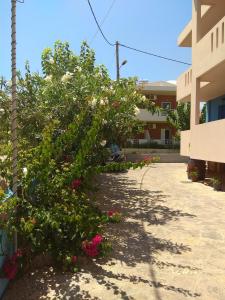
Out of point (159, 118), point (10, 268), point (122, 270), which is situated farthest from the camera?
point (159, 118)

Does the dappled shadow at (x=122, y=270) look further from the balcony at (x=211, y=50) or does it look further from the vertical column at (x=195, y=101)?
the vertical column at (x=195, y=101)

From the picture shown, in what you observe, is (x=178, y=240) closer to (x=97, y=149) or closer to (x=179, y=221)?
(x=179, y=221)

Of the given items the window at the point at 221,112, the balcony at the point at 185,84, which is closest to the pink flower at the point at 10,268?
the balcony at the point at 185,84

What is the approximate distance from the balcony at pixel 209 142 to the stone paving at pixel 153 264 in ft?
8.33

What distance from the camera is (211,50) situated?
42.4ft

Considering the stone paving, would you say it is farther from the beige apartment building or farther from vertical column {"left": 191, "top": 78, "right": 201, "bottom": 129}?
vertical column {"left": 191, "top": 78, "right": 201, "bottom": 129}

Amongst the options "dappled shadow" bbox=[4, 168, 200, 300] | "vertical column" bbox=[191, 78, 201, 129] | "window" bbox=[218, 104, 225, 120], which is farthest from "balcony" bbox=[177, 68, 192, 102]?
"dappled shadow" bbox=[4, 168, 200, 300]

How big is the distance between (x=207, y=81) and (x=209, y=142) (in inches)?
156

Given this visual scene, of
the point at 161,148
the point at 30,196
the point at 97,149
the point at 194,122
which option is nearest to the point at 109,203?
the point at 97,149

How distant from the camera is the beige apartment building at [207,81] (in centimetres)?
1212

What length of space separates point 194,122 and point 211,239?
9217mm

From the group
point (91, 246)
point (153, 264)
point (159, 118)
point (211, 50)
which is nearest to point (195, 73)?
point (211, 50)

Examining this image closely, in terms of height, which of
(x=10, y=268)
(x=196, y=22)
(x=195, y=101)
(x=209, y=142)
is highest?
(x=196, y=22)

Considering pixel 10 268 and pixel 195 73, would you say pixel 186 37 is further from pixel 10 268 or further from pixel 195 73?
pixel 10 268
